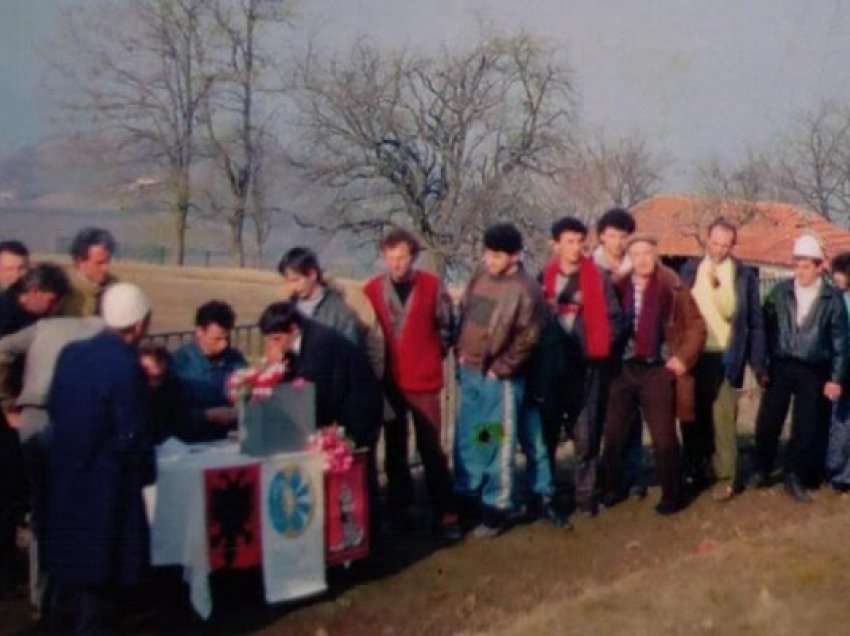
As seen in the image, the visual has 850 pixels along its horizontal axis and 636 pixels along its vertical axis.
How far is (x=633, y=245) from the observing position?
38.4ft

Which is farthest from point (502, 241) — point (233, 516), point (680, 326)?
Answer: point (233, 516)

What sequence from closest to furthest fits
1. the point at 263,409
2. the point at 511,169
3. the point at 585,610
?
the point at 585,610 < the point at 263,409 < the point at 511,169

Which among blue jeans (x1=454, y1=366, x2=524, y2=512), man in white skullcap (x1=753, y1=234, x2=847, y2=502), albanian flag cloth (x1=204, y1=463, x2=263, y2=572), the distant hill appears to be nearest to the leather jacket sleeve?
man in white skullcap (x1=753, y1=234, x2=847, y2=502)

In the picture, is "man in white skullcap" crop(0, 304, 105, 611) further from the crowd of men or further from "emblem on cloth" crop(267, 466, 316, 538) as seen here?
"emblem on cloth" crop(267, 466, 316, 538)

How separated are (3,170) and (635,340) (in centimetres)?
7270

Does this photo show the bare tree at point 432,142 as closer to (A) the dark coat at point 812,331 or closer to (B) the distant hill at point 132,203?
(B) the distant hill at point 132,203

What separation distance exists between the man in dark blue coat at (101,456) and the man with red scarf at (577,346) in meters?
3.97

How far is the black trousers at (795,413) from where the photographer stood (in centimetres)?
1228

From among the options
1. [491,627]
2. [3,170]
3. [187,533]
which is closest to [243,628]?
[187,533]

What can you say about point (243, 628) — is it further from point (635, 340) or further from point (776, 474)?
point (776, 474)

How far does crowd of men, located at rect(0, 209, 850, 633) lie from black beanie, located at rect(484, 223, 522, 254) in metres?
0.01

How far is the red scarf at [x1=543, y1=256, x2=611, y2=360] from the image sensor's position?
1149 cm

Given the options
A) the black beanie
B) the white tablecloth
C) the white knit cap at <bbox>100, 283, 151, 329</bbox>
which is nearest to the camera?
the white knit cap at <bbox>100, 283, 151, 329</bbox>

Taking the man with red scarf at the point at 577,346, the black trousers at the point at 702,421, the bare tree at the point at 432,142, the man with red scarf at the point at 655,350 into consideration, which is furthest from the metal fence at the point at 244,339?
the bare tree at the point at 432,142
